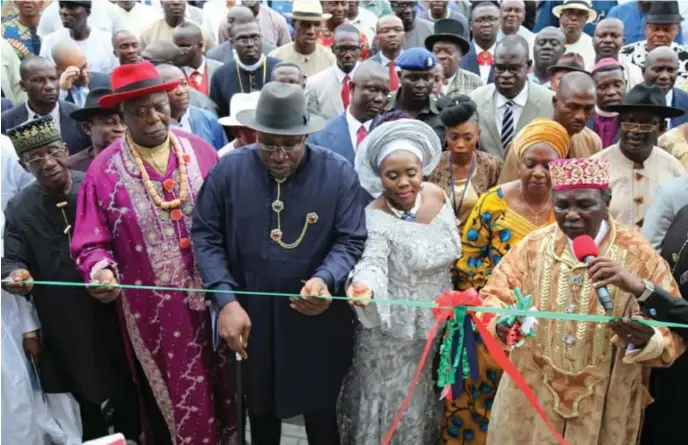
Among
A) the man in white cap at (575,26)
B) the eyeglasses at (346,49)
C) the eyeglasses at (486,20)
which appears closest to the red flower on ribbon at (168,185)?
the eyeglasses at (346,49)

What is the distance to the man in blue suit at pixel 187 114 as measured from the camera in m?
6.90

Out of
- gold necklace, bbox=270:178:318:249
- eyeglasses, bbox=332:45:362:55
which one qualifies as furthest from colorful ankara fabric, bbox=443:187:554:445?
eyeglasses, bbox=332:45:362:55

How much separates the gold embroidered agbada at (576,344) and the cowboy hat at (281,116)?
4.27 feet

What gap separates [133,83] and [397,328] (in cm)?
200

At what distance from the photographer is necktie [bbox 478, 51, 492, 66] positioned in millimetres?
9555

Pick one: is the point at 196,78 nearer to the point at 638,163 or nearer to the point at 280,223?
the point at 280,223

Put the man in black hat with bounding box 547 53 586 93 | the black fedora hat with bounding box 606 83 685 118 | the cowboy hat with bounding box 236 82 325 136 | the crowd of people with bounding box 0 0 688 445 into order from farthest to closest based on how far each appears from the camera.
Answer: the man in black hat with bounding box 547 53 586 93
the black fedora hat with bounding box 606 83 685 118
the cowboy hat with bounding box 236 82 325 136
the crowd of people with bounding box 0 0 688 445

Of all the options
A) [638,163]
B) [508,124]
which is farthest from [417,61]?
[638,163]

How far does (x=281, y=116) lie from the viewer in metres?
4.70

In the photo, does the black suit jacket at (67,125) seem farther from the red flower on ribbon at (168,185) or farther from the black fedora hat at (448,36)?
the black fedora hat at (448,36)

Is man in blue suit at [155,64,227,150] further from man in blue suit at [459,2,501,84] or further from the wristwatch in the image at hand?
the wristwatch

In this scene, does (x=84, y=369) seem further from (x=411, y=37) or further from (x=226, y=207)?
(x=411, y=37)

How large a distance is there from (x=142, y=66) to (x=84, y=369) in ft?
6.17

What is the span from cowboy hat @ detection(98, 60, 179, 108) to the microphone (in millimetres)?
2410
